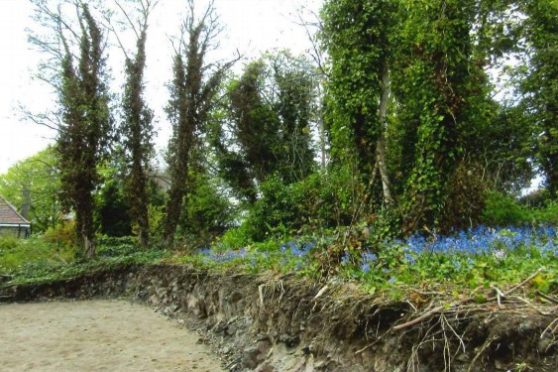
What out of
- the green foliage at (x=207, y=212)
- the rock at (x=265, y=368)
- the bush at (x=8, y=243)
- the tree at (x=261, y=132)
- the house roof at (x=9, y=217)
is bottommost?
the rock at (x=265, y=368)

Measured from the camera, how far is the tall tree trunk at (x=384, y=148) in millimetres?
9547

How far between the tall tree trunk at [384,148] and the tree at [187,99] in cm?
736

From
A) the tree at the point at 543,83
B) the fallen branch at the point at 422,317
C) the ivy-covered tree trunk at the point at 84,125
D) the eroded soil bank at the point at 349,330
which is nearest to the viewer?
the eroded soil bank at the point at 349,330

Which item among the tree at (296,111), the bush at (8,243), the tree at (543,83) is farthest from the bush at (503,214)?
the bush at (8,243)

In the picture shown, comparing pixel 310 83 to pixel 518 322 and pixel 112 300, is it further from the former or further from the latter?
pixel 518 322

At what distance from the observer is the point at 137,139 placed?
15297 mm

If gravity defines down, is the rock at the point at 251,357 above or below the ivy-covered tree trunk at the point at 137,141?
below

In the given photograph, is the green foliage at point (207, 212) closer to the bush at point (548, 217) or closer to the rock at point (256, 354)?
the bush at point (548, 217)

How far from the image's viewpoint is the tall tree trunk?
955 centimetres

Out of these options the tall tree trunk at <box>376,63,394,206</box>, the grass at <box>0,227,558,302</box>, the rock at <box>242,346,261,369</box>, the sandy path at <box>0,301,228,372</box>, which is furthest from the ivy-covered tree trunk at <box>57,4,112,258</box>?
the rock at <box>242,346,261,369</box>

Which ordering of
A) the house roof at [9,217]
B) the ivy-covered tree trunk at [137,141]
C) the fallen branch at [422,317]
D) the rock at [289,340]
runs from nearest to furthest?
1. the fallen branch at [422,317]
2. the rock at [289,340]
3. the ivy-covered tree trunk at [137,141]
4. the house roof at [9,217]

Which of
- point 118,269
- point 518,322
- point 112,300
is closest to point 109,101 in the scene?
point 118,269

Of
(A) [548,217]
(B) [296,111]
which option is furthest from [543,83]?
(B) [296,111]

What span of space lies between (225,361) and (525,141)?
11.6 m
